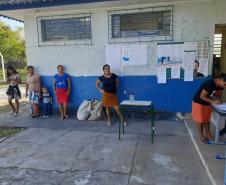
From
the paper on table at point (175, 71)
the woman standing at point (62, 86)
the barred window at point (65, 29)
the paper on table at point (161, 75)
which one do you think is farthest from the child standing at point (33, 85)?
the paper on table at point (175, 71)

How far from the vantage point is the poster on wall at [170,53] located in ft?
19.7

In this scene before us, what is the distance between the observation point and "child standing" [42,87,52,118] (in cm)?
702

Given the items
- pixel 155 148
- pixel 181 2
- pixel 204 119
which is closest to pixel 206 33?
pixel 181 2

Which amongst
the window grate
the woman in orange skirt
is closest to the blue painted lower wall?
the window grate

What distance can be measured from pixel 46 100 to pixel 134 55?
283cm

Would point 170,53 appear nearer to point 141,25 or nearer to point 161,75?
point 161,75

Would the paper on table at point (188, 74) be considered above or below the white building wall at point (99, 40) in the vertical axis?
below

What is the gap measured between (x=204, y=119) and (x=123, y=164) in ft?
5.75

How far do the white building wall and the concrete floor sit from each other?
5.41 feet

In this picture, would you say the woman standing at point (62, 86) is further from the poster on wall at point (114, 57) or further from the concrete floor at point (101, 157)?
the poster on wall at point (114, 57)

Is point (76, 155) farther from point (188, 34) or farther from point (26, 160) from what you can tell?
point (188, 34)

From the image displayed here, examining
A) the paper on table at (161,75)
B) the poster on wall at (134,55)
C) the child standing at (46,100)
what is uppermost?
the poster on wall at (134,55)

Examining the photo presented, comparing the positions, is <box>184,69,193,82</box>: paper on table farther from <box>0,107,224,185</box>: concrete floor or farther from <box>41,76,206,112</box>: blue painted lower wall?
<box>0,107,224,185</box>: concrete floor

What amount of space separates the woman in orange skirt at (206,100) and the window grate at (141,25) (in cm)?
212
